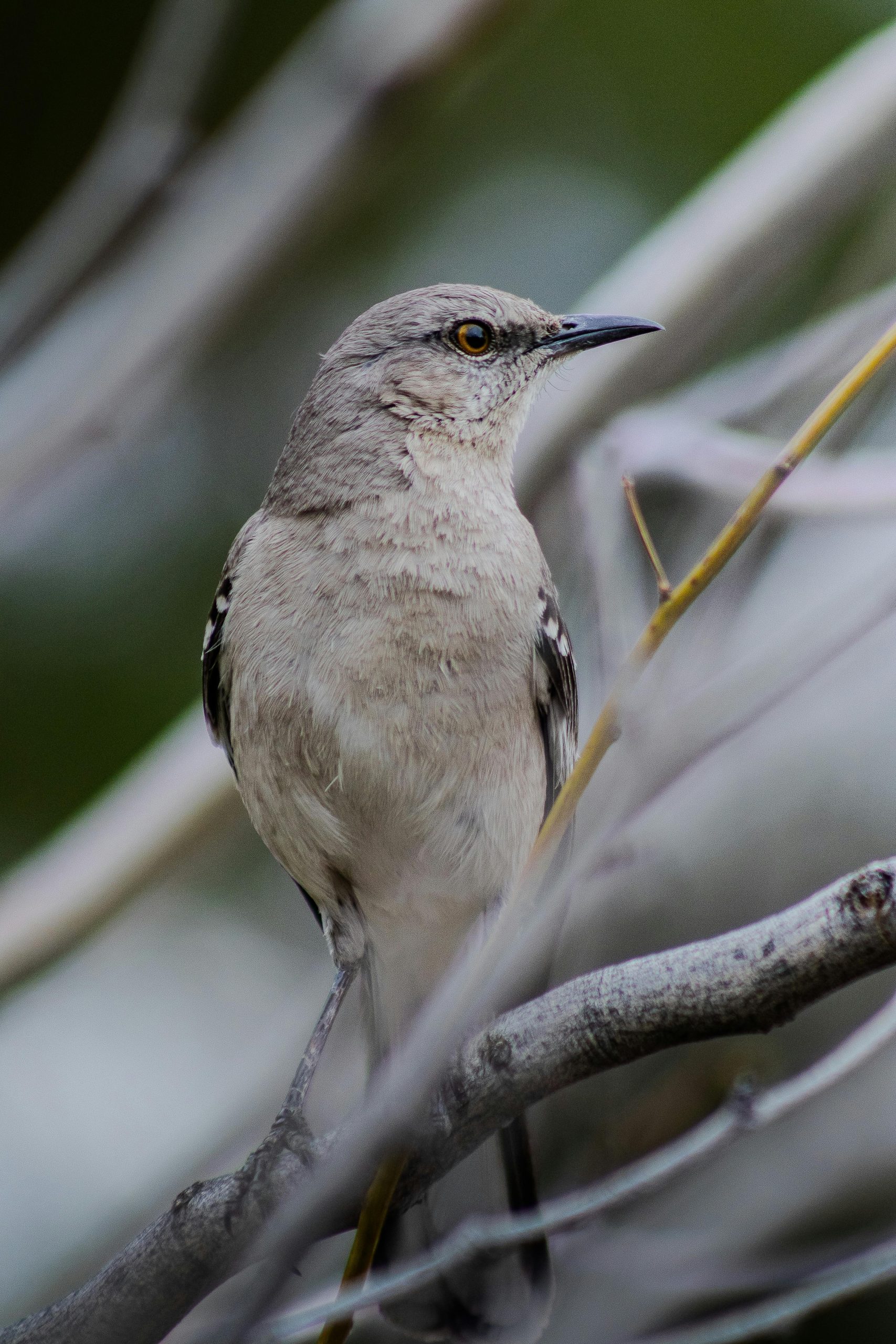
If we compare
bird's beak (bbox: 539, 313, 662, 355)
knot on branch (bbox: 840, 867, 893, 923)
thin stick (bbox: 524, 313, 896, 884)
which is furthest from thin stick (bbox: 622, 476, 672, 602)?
bird's beak (bbox: 539, 313, 662, 355)

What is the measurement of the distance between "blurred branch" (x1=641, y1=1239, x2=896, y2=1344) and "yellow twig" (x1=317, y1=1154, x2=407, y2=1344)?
2.32 feet

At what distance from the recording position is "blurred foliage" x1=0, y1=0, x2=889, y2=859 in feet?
19.4

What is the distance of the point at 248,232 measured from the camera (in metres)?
3.44

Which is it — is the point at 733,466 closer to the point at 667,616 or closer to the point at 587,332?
the point at 587,332

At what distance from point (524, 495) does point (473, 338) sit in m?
0.80

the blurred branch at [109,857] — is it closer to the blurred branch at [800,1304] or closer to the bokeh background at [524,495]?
the bokeh background at [524,495]

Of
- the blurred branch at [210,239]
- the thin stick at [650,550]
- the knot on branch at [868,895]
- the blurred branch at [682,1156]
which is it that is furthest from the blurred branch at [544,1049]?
the blurred branch at [210,239]

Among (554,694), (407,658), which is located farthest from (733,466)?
(407,658)

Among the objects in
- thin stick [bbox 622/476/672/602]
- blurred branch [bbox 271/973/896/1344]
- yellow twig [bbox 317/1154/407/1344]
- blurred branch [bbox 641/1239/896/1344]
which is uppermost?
thin stick [bbox 622/476/672/602]

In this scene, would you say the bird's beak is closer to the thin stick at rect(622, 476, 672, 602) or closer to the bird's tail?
the thin stick at rect(622, 476, 672, 602)

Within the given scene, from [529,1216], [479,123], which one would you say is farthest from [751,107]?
[529,1216]

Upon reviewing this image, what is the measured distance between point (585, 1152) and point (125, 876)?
6.23 feet

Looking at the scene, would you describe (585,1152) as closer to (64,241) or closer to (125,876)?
(125,876)

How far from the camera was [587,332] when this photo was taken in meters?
3.87
